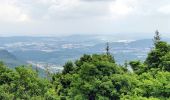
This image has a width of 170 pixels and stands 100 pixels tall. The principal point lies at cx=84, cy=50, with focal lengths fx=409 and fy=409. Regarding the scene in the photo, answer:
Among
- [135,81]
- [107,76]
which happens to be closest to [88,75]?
[107,76]

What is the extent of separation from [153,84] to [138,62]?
22.9 meters

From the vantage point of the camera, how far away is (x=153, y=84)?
35250mm

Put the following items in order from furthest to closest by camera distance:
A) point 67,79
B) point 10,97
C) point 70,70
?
point 70,70
point 67,79
point 10,97

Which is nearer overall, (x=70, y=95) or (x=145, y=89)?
(x=145, y=89)

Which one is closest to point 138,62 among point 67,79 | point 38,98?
point 67,79

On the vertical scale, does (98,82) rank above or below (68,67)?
above

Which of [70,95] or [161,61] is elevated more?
[161,61]

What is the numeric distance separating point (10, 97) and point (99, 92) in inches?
418

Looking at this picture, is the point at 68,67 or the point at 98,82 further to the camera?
the point at 68,67

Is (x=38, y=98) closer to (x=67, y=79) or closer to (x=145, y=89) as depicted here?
(x=145, y=89)

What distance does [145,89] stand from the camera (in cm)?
3672

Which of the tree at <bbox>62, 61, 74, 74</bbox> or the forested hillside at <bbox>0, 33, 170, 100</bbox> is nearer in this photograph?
the forested hillside at <bbox>0, 33, 170, 100</bbox>

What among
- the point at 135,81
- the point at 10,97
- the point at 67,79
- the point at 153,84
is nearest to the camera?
the point at 153,84

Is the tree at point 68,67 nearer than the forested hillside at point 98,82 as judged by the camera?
No
